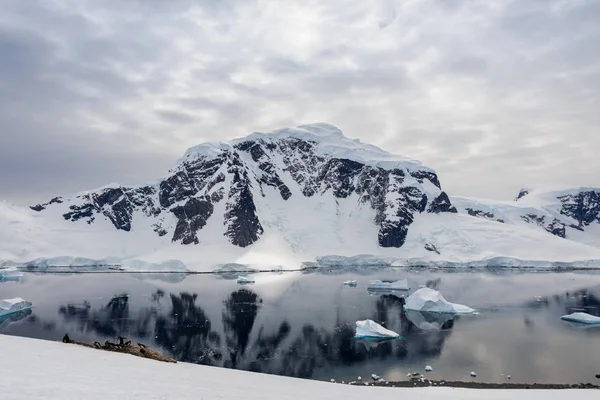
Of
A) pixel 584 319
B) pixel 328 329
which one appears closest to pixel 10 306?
pixel 328 329

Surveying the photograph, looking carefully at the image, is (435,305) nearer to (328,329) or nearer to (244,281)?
(328,329)

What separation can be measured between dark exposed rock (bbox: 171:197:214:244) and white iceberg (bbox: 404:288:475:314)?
127137 millimetres

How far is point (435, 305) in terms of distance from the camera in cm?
6134

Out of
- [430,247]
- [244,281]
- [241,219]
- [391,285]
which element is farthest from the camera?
[241,219]

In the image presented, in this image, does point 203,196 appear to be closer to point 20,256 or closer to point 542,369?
point 20,256

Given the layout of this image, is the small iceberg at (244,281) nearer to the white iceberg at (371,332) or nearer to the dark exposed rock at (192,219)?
the white iceberg at (371,332)

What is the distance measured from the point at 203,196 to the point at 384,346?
6528 inches

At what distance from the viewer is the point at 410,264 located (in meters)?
171

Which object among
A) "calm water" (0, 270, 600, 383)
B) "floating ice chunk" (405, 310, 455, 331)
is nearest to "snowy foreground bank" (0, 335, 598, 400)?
"calm water" (0, 270, 600, 383)

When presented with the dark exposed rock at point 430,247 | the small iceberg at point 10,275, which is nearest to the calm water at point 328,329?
the small iceberg at point 10,275

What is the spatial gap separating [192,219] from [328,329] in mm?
149009

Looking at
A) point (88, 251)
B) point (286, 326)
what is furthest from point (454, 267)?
point (88, 251)

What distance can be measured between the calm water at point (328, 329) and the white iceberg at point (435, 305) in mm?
2372

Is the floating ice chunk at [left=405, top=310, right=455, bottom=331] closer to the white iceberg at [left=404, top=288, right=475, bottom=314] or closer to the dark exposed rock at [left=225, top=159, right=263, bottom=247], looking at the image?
the white iceberg at [left=404, top=288, right=475, bottom=314]
